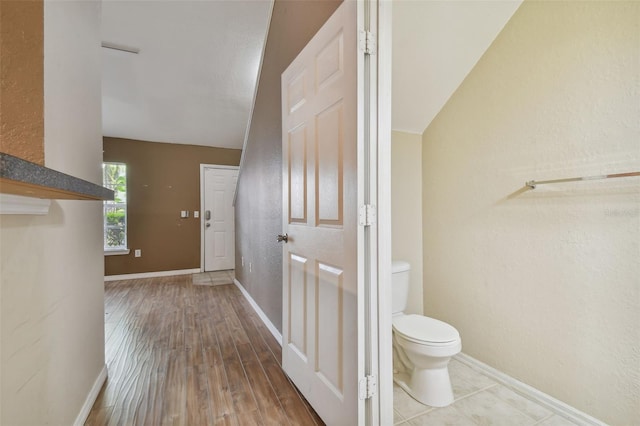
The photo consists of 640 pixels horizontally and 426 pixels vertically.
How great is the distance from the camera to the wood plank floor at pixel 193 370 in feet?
4.91

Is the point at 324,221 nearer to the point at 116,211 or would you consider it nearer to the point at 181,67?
the point at 181,67

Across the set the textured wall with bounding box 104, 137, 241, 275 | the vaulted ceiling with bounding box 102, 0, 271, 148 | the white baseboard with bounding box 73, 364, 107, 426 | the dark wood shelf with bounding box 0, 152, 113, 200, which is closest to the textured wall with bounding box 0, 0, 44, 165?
the dark wood shelf with bounding box 0, 152, 113, 200

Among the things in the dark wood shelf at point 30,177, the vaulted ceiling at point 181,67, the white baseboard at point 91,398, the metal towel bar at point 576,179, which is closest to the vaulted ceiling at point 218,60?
the vaulted ceiling at point 181,67

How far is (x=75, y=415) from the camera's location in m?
1.34

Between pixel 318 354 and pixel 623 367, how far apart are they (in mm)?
1408

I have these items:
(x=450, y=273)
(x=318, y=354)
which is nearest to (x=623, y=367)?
(x=450, y=273)

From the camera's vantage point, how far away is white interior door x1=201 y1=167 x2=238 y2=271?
513 centimetres

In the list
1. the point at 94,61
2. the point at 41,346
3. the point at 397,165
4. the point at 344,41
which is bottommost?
the point at 41,346

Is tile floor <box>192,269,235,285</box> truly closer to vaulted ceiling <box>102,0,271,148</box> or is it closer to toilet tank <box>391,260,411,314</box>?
vaulted ceiling <box>102,0,271,148</box>

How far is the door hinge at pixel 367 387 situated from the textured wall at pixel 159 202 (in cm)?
456

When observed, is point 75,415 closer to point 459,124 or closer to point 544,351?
point 544,351

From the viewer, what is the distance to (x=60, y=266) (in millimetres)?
1222

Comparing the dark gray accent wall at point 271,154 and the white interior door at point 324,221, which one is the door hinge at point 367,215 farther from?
the dark gray accent wall at point 271,154

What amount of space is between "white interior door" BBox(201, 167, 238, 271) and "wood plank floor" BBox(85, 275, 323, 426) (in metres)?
1.87
